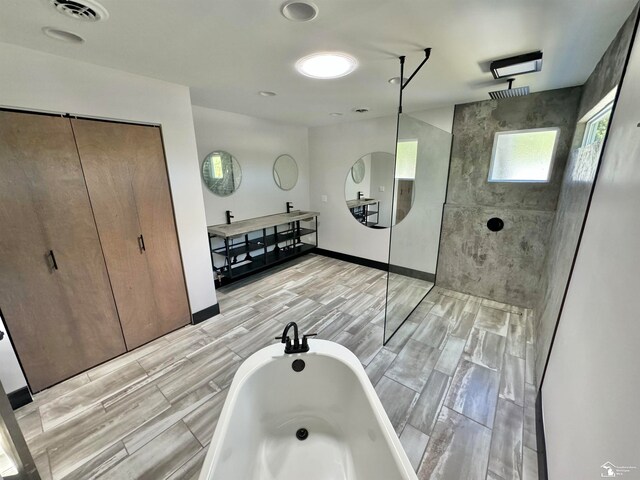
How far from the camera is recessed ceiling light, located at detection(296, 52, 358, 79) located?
1.72 meters

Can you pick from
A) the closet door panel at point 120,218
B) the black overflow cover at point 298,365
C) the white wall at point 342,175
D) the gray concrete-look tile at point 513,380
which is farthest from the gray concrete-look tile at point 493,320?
the closet door panel at point 120,218

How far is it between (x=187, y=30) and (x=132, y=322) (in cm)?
243

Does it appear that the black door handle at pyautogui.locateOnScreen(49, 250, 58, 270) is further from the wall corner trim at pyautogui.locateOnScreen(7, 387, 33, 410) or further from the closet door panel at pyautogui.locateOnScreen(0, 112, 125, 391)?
the wall corner trim at pyautogui.locateOnScreen(7, 387, 33, 410)

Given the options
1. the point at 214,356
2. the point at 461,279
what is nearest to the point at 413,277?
the point at 461,279

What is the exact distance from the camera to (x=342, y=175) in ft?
14.6

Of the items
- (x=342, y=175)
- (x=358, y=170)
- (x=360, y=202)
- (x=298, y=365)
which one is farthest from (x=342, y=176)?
(x=298, y=365)

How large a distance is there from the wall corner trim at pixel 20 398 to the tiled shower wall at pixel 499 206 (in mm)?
4432

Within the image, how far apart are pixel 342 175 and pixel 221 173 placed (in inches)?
81.7

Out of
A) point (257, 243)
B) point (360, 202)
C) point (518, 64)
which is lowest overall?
point (257, 243)

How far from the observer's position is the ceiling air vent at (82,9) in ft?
3.74

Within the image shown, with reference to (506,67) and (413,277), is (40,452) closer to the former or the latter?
(413,277)

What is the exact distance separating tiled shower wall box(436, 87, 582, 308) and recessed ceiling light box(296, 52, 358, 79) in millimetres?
1937

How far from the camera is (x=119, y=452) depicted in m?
1.50

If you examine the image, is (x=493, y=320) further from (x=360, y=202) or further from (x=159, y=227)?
(x=159, y=227)
